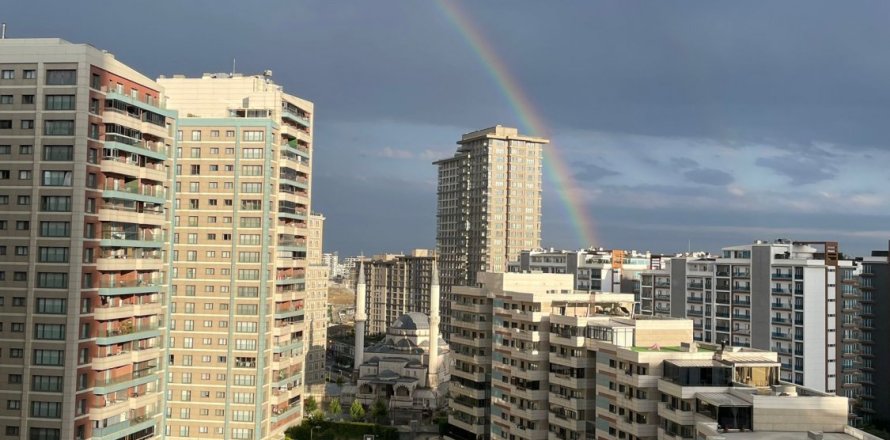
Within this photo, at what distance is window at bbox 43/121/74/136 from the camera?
49.5 metres

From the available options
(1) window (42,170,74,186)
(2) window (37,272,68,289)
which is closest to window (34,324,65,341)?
(2) window (37,272,68,289)

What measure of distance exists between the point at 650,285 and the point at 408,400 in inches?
1746

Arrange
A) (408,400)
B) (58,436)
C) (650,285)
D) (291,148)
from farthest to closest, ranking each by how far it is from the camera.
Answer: (408,400), (650,285), (291,148), (58,436)

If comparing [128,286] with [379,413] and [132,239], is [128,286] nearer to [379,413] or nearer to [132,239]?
[132,239]

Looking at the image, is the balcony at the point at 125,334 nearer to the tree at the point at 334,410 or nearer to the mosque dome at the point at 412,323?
the tree at the point at 334,410

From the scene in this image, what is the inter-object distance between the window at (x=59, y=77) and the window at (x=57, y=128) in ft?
8.04

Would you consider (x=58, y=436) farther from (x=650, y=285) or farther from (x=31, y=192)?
(x=650, y=285)

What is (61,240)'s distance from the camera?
49.3 metres

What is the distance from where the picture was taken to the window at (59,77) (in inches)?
1954

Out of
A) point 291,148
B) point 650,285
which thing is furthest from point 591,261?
point 291,148

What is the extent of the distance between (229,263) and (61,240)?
962 inches

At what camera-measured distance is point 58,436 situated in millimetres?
48281

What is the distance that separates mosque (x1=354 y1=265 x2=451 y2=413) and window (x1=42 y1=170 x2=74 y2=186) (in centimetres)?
8444

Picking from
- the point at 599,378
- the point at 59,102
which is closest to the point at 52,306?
the point at 59,102
